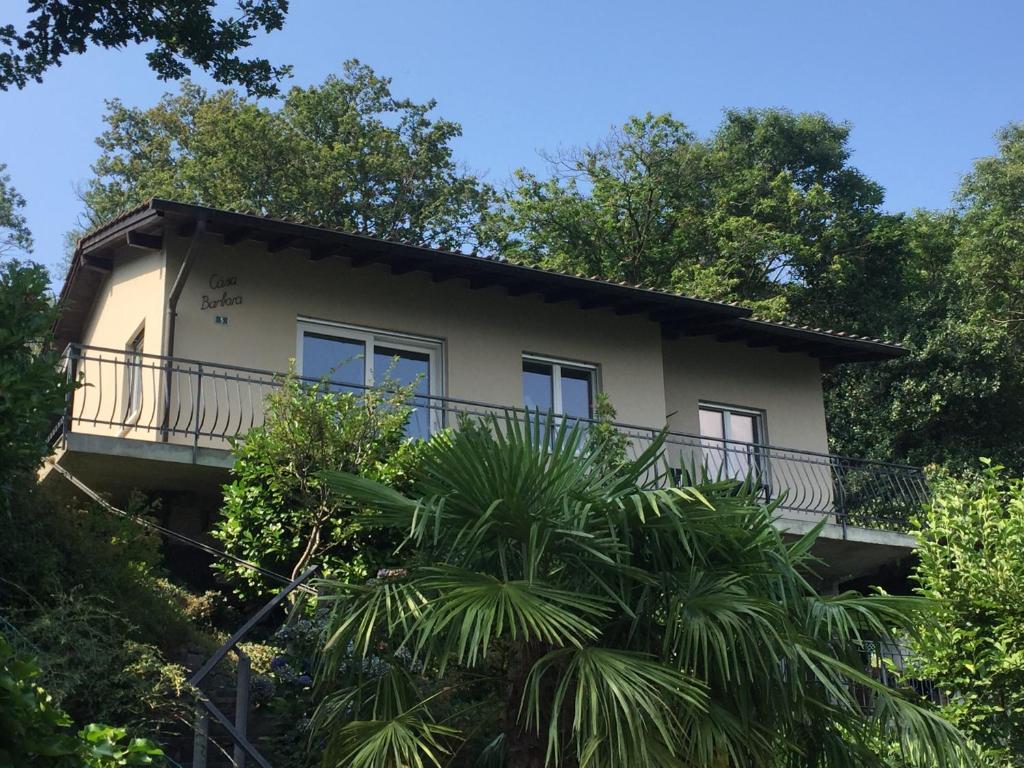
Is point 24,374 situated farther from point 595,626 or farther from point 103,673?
point 595,626

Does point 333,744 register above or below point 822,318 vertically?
below

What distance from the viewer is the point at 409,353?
1612 centimetres

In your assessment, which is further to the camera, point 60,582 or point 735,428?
point 735,428

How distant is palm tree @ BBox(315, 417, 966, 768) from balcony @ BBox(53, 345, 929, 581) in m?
2.63

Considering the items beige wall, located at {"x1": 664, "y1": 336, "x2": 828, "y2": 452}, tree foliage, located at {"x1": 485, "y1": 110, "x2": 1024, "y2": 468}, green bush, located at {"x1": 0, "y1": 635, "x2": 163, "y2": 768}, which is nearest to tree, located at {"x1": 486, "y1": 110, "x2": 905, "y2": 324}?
tree foliage, located at {"x1": 485, "y1": 110, "x2": 1024, "y2": 468}

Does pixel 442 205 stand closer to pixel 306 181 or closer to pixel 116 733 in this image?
pixel 306 181

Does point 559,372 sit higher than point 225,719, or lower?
higher

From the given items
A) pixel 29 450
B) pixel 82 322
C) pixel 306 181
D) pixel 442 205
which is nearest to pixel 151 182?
pixel 306 181

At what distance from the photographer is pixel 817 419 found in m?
19.2

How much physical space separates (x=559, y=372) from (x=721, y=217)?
43.4ft

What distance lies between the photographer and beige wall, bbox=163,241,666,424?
1492cm

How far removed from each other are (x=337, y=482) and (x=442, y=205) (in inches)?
897

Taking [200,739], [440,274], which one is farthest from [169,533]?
[440,274]

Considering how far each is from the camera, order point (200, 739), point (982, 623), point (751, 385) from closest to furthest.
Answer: point (200, 739), point (982, 623), point (751, 385)
